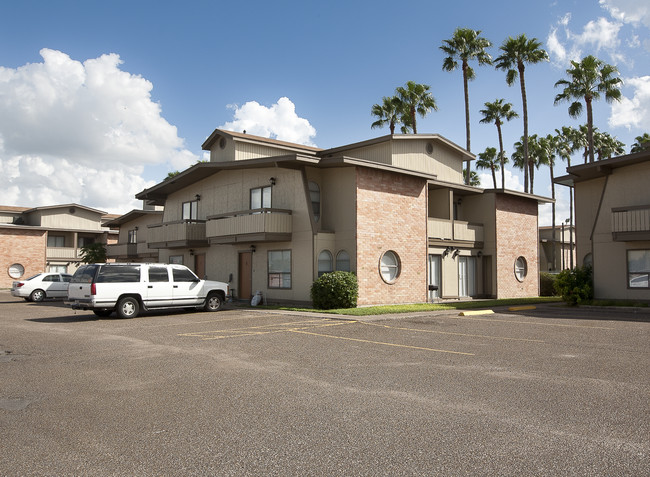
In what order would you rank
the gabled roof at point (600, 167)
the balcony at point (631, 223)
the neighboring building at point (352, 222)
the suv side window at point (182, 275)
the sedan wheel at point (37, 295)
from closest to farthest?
the suv side window at point (182, 275)
the balcony at point (631, 223)
the gabled roof at point (600, 167)
the neighboring building at point (352, 222)
the sedan wheel at point (37, 295)

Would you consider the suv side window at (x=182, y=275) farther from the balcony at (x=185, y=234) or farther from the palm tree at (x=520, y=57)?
the palm tree at (x=520, y=57)

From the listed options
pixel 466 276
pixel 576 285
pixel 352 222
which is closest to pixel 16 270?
pixel 352 222

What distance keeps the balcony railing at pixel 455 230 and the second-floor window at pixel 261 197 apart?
786cm

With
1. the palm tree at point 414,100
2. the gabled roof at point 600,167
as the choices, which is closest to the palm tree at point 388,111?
the palm tree at point 414,100

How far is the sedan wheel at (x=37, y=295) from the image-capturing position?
94.0ft

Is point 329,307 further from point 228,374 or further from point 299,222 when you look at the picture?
point 228,374

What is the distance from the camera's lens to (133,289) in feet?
61.2

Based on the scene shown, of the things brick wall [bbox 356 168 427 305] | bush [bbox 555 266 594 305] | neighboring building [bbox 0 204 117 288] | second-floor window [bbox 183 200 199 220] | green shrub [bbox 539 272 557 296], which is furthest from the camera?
neighboring building [bbox 0 204 117 288]

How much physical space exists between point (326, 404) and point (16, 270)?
44.8 meters

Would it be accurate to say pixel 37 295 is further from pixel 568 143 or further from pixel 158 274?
pixel 568 143

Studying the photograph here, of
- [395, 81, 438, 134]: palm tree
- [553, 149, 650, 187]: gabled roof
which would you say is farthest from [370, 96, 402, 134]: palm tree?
[553, 149, 650, 187]: gabled roof

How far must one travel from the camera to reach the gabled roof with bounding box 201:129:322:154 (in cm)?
2675

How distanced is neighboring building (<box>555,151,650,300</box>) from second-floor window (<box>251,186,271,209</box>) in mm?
13519

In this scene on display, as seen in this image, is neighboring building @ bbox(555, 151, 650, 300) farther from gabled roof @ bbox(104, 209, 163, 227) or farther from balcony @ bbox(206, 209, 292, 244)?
gabled roof @ bbox(104, 209, 163, 227)
